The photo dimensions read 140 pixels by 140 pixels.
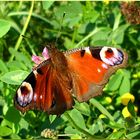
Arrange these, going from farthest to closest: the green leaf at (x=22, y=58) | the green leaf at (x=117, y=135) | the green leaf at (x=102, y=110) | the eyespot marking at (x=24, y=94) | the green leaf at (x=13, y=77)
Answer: the green leaf at (x=22, y=58)
the green leaf at (x=102, y=110)
the green leaf at (x=13, y=77)
the green leaf at (x=117, y=135)
the eyespot marking at (x=24, y=94)

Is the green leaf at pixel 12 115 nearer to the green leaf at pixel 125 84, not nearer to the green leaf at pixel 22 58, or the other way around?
the green leaf at pixel 22 58

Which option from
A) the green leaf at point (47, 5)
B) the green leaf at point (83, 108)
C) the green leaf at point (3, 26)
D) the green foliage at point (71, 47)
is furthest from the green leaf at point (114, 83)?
the green leaf at point (3, 26)

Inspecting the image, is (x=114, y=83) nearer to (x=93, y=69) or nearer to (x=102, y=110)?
(x=102, y=110)

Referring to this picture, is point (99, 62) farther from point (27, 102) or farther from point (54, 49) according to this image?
point (27, 102)

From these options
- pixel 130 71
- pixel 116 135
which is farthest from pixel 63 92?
pixel 130 71

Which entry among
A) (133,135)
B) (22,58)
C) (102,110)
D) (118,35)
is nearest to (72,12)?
(118,35)

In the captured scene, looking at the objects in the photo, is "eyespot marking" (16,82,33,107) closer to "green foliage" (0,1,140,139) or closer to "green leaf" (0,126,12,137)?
"green foliage" (0,1,140,139)

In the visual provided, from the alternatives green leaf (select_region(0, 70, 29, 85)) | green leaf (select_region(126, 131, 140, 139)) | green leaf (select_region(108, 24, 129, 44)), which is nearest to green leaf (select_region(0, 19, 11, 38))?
green leaf (select_region(0, 70, 29, 85))

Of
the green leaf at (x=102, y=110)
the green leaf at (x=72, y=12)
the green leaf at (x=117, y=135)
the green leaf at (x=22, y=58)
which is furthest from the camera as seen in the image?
the green leaf at (x=72, y=12)

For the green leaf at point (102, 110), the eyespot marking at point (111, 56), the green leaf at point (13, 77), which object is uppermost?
the eyespot marking at point (111, 56)
